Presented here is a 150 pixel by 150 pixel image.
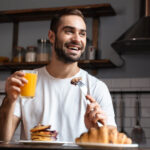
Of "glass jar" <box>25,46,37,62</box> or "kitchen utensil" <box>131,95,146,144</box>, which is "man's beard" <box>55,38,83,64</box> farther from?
"glass jar" <box>25,46,37,62</box>

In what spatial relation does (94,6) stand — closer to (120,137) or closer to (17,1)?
(17,1)

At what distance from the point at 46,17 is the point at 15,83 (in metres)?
2.61

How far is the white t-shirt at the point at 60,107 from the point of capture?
2256mm

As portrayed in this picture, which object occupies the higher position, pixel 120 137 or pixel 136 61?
pixel 136 61

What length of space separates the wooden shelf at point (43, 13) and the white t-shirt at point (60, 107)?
1.74m

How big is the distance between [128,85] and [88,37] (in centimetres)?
67

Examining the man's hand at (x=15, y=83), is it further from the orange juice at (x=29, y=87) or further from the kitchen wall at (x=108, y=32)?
the kitchen wall at (x=108, y=32)

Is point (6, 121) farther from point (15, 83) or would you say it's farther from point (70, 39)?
point (70, 39)

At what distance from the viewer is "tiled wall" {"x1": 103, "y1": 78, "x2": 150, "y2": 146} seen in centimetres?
393

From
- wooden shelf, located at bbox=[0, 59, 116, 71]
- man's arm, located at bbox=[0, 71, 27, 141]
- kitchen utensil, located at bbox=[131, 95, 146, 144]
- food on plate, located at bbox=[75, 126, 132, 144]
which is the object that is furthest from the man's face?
kitchen utensil, located at bbox=[131, 95, 146, 144]

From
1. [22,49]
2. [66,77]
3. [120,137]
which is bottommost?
[120,137]

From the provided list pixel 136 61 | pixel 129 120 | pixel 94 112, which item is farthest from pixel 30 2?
pixel 94 112

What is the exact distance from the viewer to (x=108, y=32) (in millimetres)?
4176

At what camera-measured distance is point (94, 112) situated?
190 centimetres
